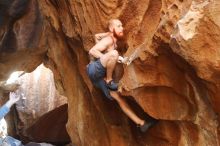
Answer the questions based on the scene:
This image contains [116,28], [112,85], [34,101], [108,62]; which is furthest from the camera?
[34,101]

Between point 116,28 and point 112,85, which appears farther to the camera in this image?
point 116,28

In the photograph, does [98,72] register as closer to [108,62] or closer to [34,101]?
[108,62]

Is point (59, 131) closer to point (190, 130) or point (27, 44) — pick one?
point (27, 44)

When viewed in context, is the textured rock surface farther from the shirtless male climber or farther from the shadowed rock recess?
the shirtless male climber

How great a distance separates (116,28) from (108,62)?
1.85 feet

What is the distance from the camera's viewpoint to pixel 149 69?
5395 millimetres

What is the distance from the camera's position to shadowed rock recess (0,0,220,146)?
453 cm

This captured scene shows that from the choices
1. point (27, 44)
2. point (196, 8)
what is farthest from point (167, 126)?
point (27, 44)

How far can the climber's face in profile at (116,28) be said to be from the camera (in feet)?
19.6

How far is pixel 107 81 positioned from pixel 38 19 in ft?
16.6

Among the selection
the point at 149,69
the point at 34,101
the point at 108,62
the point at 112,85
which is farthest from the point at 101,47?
the point at 34,101

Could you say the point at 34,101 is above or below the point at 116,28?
below

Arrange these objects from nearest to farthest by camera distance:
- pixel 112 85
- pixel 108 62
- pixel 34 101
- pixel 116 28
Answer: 1. pixel 108 62
2. pixel 112 85
3. pixel 116 28
4. pixel 34 101

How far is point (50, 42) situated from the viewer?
9.41 metres
